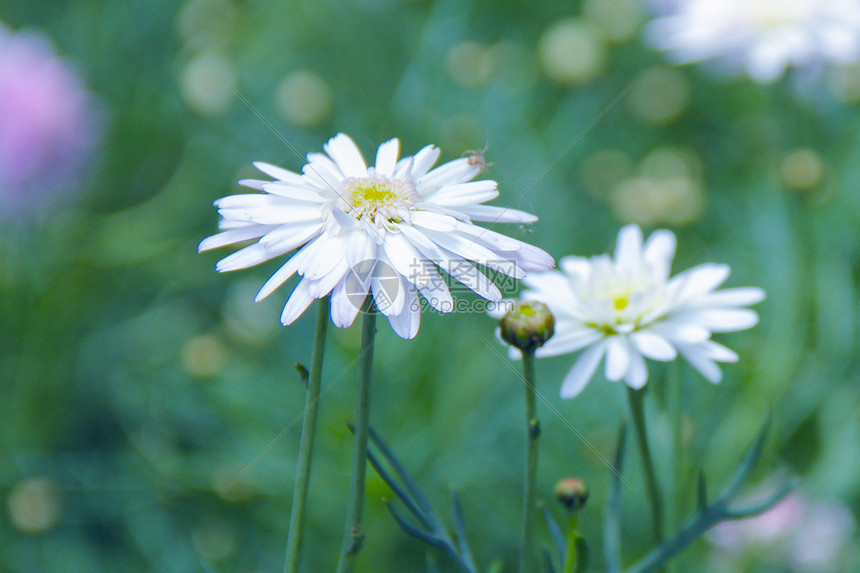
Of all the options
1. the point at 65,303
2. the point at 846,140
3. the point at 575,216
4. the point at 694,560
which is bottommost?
the point at 694,560

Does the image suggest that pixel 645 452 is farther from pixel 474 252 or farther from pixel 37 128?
pixel 37 128

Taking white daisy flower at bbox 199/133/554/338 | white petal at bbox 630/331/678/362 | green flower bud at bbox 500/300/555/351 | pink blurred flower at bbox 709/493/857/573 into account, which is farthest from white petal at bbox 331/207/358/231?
pink blurred flower at bbox 709/493/857/573

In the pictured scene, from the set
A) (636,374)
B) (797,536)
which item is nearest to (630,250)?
(636,374)

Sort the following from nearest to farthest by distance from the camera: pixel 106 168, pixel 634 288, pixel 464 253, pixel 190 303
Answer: pixel 464 253, pixel 634 288, pixel 190 303, pixel 106 168

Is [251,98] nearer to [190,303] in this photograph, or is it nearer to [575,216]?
[190,303]

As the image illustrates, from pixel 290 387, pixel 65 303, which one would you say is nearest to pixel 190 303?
pixel 65 303

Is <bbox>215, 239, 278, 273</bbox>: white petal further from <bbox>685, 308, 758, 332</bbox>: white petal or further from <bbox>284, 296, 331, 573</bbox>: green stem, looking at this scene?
<bbox>685, 308, 758, 332</bbox>: white petal

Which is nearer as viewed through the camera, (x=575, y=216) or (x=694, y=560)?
(x=694, y=560)
